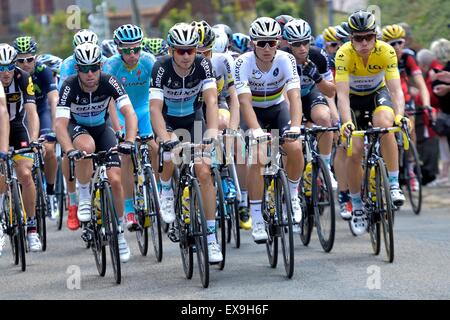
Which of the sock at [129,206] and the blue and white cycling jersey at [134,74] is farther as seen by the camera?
the blue and white cycling jersey at [134,74]

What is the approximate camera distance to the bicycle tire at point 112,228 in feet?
34.4

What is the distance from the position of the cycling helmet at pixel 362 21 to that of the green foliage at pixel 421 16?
10.3 meters

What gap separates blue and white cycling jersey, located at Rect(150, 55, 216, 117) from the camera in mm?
11133

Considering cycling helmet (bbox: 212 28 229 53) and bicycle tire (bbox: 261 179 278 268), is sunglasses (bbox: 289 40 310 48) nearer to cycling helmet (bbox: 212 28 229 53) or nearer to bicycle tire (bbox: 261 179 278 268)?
cycling helmet (bbox: 212 28 229 53)

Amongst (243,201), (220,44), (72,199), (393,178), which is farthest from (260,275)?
(220,44)

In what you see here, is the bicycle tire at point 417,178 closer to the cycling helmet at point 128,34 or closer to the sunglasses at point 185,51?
the cycling helmet at point 128,34

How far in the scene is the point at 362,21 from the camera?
38.1ft

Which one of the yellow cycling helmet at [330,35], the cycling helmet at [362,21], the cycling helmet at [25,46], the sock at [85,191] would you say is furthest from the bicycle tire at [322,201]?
the cycling helmet at [25,46]

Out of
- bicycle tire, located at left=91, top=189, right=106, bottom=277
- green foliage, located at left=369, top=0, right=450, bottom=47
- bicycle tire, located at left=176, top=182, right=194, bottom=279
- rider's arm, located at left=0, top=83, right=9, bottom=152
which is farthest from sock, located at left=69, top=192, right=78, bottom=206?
green foliage, located at left=369, top=0, right=450, bottom=47

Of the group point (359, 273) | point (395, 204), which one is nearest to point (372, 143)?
point (395, 204)

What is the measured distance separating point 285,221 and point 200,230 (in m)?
0.75

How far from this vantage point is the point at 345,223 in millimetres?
14844

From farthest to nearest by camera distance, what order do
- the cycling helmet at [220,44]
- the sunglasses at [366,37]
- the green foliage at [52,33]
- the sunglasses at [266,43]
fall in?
the green foliage at [52,33] < the cycling helmet at [220,44] < the sunglasses at [366,37] < the sunglasses at [266,43]
